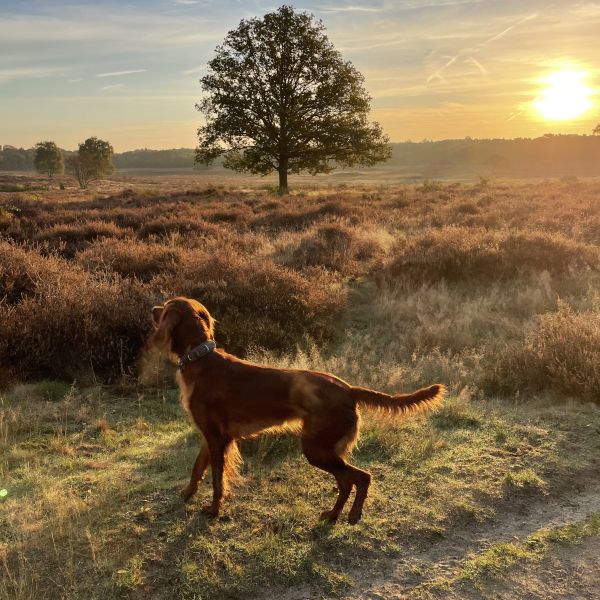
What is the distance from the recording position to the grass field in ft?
9.89

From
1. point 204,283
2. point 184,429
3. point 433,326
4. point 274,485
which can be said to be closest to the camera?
point 274,485

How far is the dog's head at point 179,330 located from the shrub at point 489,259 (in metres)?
6.77

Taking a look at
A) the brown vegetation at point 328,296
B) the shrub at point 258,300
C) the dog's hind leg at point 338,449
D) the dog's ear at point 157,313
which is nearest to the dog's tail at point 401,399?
the dog's hind leg at point 338,449

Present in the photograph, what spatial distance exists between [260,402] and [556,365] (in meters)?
3.73

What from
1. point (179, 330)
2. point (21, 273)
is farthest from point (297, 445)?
point (21, 273)

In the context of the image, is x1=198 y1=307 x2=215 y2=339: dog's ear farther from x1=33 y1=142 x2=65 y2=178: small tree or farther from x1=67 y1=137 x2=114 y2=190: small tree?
x1=33 y1=142 x2=65 y2=178: small tree

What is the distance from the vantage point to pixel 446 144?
196 metres

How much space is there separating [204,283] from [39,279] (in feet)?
7.18

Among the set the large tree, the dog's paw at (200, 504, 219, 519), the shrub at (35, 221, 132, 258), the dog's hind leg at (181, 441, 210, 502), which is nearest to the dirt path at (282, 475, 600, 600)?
the dog's paw at (200, 504, 219, 519)

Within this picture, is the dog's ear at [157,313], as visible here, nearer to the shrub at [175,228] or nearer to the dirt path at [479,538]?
the dirt path at [479,538]

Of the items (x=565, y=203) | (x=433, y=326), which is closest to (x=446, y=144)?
(x=565, y=203)

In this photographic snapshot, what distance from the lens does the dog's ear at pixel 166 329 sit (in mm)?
3445

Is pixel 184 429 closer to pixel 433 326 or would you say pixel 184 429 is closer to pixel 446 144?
pixel 433 326

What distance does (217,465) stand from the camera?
342cm
